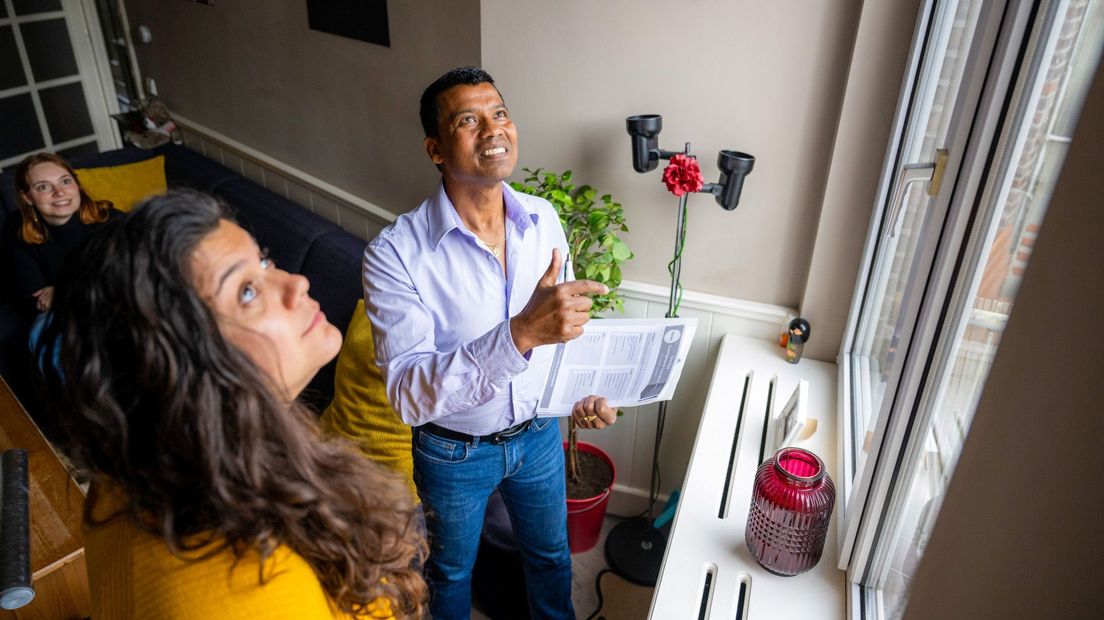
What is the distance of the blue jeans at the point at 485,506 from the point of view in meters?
1.57

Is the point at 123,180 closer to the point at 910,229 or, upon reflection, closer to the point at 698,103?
the point at 698,103

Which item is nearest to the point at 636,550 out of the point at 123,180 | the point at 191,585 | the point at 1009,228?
the point at 1009,228

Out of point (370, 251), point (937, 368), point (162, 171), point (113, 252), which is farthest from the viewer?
point (162, 171)

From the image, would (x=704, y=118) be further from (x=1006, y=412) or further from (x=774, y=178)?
(x=1006, y=412)

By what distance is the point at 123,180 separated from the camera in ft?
11.3

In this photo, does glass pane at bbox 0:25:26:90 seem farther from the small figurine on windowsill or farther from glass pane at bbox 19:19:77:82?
the small figurine on windowsill

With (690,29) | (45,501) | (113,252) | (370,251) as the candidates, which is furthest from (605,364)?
(45,501)

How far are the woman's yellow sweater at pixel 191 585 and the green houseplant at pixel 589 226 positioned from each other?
114 centimetres

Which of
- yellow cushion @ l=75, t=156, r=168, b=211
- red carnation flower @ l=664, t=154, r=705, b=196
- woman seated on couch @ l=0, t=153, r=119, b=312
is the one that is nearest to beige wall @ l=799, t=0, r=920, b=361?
red carnation flower @ l=664, t=154, r=705, b=196

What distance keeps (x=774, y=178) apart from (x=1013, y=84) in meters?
0.96

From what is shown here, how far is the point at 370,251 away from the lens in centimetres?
147

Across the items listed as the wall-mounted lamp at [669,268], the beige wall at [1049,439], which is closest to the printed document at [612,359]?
the wall-mounted lamp at [669,268]

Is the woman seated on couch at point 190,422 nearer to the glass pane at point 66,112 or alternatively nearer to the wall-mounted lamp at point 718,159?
the wall-mounted lamp at point 718,159

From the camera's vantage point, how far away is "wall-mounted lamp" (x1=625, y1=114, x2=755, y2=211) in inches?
68.1
